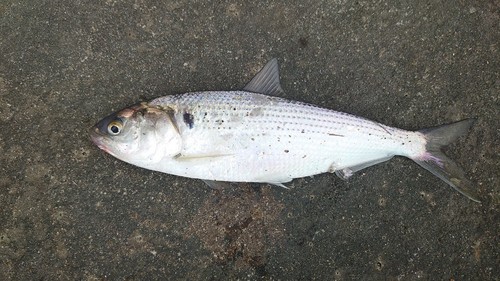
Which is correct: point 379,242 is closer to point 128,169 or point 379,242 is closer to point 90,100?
point 128,169

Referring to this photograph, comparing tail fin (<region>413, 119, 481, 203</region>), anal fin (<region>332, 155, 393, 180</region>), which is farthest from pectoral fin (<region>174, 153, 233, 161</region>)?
tail fin (<region>413, 119, 481, 203</region>)

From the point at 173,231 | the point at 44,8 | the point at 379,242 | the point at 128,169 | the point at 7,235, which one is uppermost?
the point at 44,8

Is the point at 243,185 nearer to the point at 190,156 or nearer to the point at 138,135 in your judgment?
the point at 190,156

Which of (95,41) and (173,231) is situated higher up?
(95,41)

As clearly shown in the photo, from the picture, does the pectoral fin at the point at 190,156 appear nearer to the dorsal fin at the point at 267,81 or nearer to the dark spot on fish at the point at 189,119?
the dark spot on fish at the point at 189,119

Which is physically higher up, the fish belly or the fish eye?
the fish eye

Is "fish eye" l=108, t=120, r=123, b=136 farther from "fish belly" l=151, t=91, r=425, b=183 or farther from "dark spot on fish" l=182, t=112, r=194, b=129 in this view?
"dark spot on fish" l=182, t=112, r=194, b=129

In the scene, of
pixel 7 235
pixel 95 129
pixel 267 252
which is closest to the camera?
pixel 95 129

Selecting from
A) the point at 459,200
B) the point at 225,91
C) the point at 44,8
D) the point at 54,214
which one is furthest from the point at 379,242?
the point at 44,8
